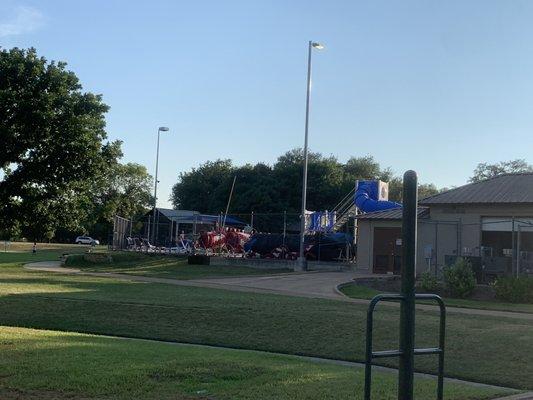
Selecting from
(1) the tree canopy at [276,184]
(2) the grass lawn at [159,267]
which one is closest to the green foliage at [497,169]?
(1) the tree canopy at [276,184]

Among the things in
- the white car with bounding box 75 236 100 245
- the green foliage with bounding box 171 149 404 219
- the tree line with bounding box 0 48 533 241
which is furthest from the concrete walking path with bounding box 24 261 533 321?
the white car with bounding box 75 236 100 245

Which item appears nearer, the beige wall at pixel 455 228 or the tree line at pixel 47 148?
the tree line at pixel 47 148

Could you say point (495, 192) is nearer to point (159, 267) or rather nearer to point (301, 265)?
point (301, 265)

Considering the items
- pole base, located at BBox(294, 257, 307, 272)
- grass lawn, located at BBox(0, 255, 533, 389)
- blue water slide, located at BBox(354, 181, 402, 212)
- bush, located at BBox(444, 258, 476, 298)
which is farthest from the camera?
blue water slide, located at BBox(354, 181, 402, 212)

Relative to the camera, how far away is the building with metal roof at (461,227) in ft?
96.8

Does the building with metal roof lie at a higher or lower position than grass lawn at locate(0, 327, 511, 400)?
higher

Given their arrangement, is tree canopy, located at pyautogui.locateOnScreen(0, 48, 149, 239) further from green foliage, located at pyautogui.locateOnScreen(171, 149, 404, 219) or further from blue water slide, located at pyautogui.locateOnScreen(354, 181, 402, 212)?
green foliage, located at pyautogui.locateOnScreen(171, 149, 404, 219)

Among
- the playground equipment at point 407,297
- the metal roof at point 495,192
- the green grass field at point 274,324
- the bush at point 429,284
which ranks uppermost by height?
the metal roof at point 495,192

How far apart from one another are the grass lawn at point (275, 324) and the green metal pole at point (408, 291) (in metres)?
4.47

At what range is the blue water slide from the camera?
40.8m

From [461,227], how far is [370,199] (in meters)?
11.7

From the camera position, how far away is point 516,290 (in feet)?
71.9

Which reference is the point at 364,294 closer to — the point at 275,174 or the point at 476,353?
the point at 476,353

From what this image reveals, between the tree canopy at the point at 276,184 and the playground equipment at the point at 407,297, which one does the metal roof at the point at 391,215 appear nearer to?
the playground equipment at the point at 407,297
